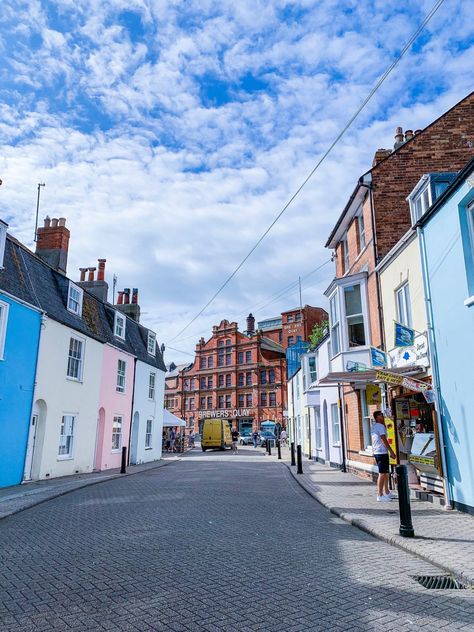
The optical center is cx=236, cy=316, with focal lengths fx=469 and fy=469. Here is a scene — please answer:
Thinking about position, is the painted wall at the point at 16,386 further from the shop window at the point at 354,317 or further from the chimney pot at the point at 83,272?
the shop window at the point at 354,317

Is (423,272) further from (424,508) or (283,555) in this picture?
(283,555)

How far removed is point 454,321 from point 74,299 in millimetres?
14156

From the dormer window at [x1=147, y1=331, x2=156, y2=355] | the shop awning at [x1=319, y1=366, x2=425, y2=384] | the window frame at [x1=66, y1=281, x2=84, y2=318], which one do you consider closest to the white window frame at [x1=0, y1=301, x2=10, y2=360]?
the window frame at [x1=66, y1=281, x2=84, y2=318]

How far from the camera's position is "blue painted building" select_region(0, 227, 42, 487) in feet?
44.7

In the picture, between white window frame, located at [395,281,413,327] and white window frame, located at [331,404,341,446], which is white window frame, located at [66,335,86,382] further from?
white window frame, located at [395,281,413,327]

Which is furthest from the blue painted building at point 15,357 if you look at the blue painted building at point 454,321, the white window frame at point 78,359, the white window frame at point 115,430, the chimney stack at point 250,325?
the chimney stack at point 250,325

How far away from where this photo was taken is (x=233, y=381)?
63.5m

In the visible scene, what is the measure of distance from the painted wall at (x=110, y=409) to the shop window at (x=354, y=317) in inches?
429

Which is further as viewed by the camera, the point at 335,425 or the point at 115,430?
the point at 115,430

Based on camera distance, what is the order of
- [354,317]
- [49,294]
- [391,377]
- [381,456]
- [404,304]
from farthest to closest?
1. [49,294]
2. [354,317]
3. [404,304]
4. [381,456]
5. [391,377]

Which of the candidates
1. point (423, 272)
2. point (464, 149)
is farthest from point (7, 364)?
point (464, 149)

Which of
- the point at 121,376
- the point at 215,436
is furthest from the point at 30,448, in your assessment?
the point at 215,436

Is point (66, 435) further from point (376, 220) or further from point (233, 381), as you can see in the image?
point (233, 381)

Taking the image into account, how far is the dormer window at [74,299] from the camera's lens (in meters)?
18.0
